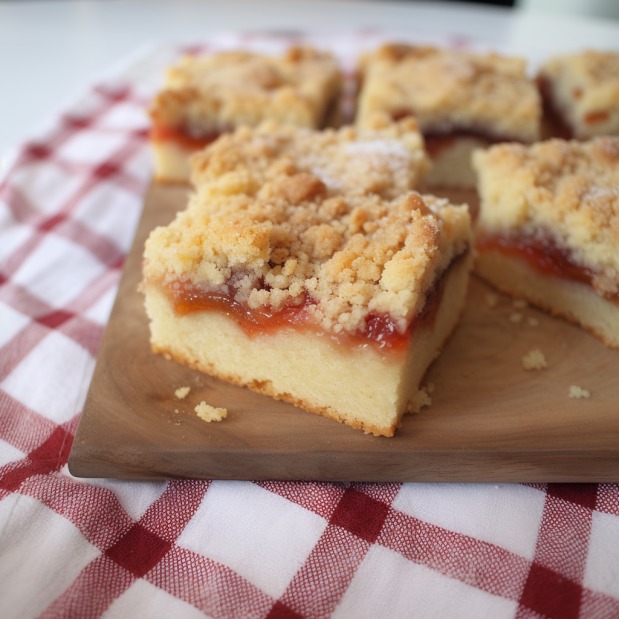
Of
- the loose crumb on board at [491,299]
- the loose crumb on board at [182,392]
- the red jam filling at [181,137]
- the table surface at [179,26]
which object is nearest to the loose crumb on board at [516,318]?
the loose crumb on board at [491,299]

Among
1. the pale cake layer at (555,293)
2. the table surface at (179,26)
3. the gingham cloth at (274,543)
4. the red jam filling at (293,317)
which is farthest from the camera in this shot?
the table surface at (179,26)

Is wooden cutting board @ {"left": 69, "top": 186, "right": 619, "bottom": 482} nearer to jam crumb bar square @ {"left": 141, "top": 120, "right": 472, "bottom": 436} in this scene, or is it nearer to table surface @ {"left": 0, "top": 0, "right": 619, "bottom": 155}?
jam crumb bar square @ {"left": 141, "top": 120, "right": 472, "bottom": 436}

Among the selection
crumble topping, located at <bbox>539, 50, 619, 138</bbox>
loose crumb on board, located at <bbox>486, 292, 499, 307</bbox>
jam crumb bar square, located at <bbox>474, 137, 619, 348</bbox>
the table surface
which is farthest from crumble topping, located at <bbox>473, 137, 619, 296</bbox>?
the table surface

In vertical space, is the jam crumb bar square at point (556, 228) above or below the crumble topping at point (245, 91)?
below

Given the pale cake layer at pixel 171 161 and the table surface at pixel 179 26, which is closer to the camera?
the pale cake layer at pixel 171 161

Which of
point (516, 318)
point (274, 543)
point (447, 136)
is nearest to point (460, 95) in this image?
point (447, 136)

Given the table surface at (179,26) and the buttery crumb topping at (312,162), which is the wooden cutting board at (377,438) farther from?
the table surface at (179,26)

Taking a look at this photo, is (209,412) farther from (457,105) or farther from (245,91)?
(457,105)

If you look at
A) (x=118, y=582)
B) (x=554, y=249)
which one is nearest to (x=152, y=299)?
(x=118, y=582)
